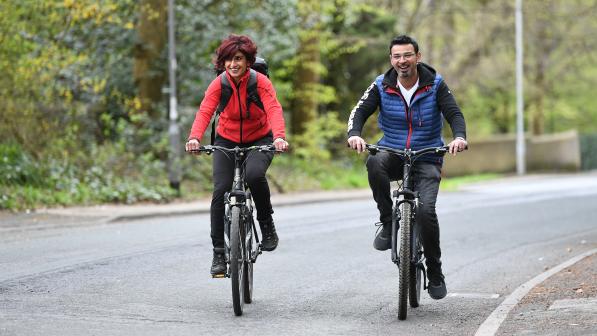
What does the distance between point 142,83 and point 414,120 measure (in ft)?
54.3

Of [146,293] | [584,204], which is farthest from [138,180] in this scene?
[146,293]

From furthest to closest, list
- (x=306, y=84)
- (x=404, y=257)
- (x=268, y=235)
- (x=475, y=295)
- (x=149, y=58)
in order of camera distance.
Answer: (x=306, y=84) → (x=149, y=58) → (x=475, y=295) → (x=268, y=235) → (x=404, y=257)

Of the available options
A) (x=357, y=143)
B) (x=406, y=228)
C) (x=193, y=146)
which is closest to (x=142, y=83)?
(x=193, y=146)

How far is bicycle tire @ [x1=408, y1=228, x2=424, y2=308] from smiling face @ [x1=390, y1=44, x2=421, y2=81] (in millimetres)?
1107

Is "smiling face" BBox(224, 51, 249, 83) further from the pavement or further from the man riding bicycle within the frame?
the pavement

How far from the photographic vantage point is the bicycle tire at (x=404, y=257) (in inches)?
286

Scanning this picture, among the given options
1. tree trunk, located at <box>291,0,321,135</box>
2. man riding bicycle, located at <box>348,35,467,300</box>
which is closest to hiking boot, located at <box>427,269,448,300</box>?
man riding bicycle, located at <box>348,35,467,300</box>

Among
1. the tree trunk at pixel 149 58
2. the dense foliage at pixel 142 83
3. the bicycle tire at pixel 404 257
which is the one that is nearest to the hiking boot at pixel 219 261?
the bicycle tire at pixel 404 257

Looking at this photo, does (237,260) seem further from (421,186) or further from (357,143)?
(421,186)

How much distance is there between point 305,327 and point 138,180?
14.2 m

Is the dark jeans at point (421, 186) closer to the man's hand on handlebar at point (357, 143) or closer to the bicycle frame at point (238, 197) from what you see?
the man's hand on handlebar at point (357, 143)

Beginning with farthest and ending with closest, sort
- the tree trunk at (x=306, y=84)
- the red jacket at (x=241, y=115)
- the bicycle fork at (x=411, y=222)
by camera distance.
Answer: the tree trunk at (x=306, y=84), the red jacket at (x=241, y=115), the bicycle fork at (x=411, y=222)

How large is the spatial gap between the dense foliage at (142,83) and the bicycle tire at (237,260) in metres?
9.85

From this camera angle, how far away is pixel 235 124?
800 centimetres
